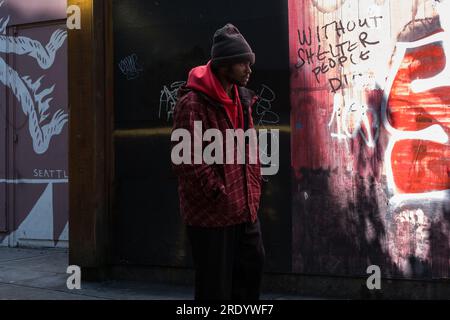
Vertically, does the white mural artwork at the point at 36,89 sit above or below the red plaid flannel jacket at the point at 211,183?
above

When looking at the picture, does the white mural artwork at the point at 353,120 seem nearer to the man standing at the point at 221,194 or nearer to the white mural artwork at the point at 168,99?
the white mural artwork at the point at 168,99

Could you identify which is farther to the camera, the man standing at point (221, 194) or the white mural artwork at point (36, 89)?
the white mural artwork at point (36, 89)

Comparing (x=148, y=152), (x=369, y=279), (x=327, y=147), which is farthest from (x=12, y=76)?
(x=369, y=279)

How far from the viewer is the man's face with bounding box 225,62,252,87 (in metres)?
3.45

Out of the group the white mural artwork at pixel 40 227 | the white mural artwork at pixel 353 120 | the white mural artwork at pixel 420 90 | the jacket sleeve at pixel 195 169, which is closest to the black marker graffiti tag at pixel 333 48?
the white mural artwork at pixel 353 120

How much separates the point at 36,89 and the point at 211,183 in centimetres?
548

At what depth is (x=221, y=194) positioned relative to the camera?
10.8 ft

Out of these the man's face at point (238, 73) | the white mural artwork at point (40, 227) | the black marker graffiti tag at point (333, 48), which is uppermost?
the black marker graffiti tag at point (333, 48)

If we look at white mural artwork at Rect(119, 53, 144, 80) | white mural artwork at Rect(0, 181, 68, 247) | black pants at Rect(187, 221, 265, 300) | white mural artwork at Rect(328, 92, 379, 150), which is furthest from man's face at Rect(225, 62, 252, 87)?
white mural artwork at Rect(0, 181, 68, 247)

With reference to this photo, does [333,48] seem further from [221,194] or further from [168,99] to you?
[221,194]

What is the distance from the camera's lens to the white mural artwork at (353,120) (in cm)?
495

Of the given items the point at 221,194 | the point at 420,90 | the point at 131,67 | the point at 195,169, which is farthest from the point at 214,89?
the point at 131,67

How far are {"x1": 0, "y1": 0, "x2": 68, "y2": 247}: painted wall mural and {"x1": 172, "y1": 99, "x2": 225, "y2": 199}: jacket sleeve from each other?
15.8 ft

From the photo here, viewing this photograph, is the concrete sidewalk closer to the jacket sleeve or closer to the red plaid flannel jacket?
the red plaid flannel jacket
